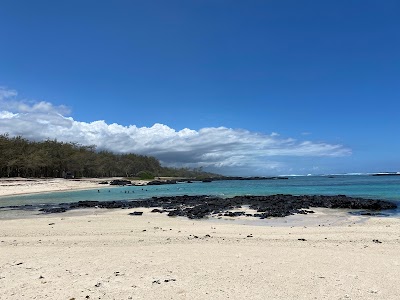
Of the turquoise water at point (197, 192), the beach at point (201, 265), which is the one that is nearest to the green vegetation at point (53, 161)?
the turquoise water at point (197, 192)

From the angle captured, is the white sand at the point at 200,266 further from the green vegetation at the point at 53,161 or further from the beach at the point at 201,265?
the green vegetation at the point at 53,161

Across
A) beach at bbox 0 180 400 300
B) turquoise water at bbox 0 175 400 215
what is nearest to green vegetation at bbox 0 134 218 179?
turquoise water at bbox 0 175 400 215

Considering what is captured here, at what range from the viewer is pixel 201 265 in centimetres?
790

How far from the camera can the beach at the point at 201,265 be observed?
612 cm

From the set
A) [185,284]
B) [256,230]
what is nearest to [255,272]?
[185,284]

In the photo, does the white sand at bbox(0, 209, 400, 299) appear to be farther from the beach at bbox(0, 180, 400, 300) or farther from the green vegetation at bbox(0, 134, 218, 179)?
the green vegetation at bbox(0, 134, 218, 179)

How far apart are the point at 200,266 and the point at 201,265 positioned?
A: 0.32 ft

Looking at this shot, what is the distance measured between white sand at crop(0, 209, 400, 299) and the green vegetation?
2927 inches

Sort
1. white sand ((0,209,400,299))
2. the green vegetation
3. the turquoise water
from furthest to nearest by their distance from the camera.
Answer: the green vegetation → the turquoise water → white sand ((0,209,400,299))

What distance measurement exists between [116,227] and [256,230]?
679 cm

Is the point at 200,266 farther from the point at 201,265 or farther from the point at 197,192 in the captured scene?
the point at 197,192

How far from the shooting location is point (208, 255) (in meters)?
9.02

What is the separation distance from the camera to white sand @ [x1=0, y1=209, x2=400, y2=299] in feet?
20.1

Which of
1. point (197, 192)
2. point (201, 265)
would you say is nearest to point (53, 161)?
point (197, 192)
